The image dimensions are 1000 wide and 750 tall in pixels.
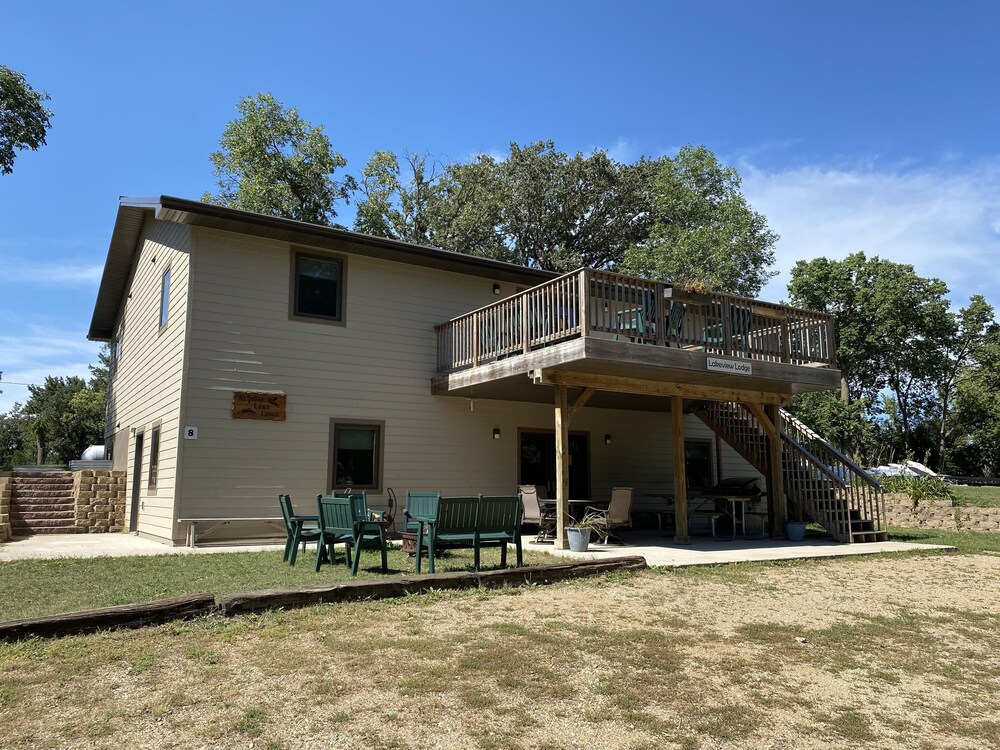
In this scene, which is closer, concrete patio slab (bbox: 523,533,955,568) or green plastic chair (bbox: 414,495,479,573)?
green plastic chair (bbox: 414,495,479,573)

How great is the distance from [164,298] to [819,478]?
12.7 meters

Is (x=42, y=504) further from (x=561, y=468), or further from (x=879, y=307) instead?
(x=879, y=307)

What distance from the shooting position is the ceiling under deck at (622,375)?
1028 centimetres

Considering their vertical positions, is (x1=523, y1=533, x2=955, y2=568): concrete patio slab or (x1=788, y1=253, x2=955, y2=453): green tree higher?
(x1=788, y1=253, x2=955, y2=453): green tree

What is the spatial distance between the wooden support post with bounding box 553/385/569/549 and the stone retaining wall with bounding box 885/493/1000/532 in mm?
Answer: 10002

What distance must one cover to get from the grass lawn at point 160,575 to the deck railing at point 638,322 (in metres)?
3.40

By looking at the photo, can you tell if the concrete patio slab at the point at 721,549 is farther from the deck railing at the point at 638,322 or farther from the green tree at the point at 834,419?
the green tree at the point at 834,419

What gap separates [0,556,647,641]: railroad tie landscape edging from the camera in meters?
4.92

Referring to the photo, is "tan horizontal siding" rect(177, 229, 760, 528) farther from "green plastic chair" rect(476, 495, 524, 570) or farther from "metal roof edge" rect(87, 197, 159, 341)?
"green plastic chair" rect(476, 495, 524, 570)

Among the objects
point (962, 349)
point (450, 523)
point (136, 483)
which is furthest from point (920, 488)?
point (962, 349)

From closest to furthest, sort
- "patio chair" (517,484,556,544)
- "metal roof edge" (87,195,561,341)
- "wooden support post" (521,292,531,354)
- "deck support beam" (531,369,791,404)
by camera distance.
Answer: "deck support beam" (531,369,791,404) < "wooden support post" (521,292,531,354) < "metal roof edge" (87,195,561,341) < "patio chair" (517,484,556,544)

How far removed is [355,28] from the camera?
47.2 feet

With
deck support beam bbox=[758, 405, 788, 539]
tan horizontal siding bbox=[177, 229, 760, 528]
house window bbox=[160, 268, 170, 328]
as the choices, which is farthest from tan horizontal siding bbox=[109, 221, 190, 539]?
deck support beam bbox=[758, 405, 788, 539]

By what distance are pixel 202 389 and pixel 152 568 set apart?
3903 millimetres
